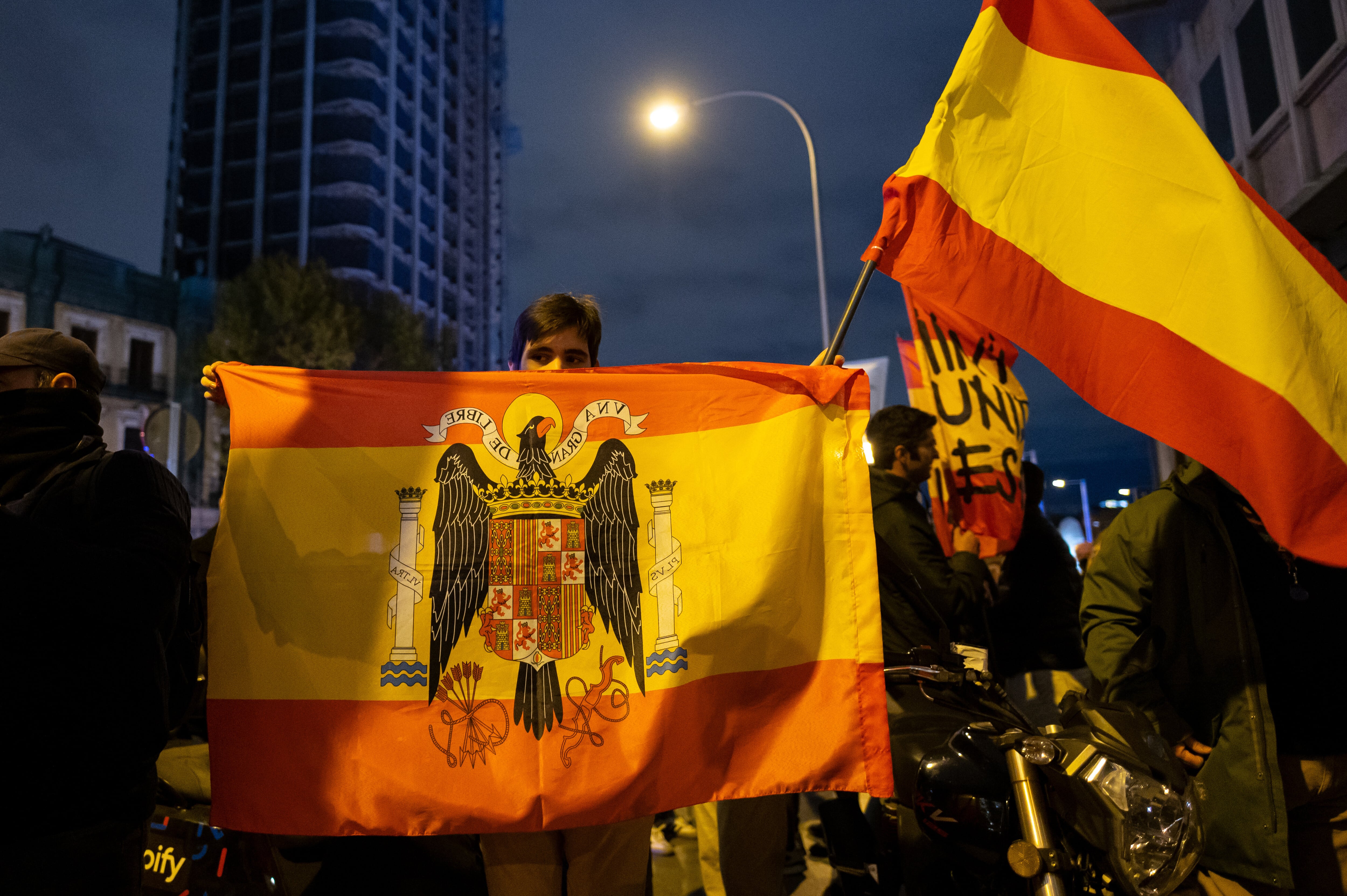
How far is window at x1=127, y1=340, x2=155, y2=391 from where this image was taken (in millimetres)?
40875

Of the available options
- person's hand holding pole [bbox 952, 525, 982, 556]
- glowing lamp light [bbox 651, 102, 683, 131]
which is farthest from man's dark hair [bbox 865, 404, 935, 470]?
glowing lamp light [bbox 651, 102, 683, 131]

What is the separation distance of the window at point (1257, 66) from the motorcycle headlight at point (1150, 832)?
11.5m

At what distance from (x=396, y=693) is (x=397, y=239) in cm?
6439

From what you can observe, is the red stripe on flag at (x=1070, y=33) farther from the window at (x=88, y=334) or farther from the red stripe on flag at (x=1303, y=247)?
the window at (x=88, y=334)

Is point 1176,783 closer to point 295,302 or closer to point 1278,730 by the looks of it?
point 1278,730

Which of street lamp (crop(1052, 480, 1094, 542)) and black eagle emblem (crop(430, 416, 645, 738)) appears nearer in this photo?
black eagle emblem (crop(430, 416, 645, 738))

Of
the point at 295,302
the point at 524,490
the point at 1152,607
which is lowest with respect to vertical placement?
the point at 1152,607

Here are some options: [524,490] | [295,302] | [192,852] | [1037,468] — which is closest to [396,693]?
[524,490]

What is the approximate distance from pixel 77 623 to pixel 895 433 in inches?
141

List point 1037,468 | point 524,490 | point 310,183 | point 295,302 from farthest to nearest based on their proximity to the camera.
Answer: point 310,183
point 295,302
point 1037,468
point 524,490

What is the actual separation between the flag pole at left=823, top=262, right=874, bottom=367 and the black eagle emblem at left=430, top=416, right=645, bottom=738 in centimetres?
82

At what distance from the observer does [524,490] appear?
2967 millimetres

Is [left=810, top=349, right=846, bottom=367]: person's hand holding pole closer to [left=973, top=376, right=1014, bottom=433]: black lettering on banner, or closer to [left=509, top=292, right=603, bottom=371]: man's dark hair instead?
[left=509, top=292, right=603, bottom=371]: man's dark hair

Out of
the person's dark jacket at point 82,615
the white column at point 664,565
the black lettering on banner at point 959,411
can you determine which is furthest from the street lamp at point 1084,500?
the person's dark jacket at point 82,615
